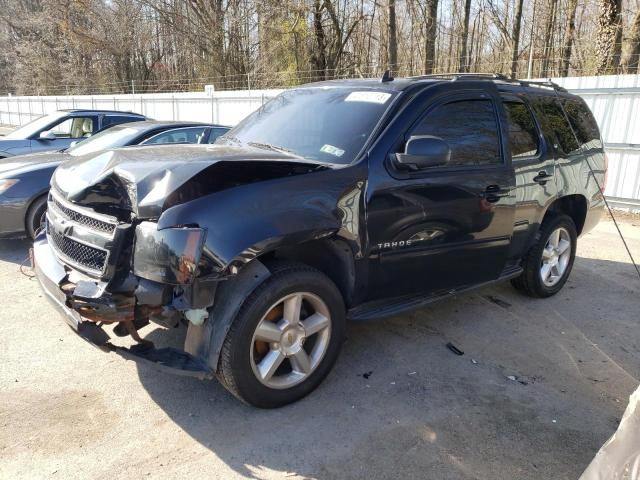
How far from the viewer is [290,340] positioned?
3.06 metres

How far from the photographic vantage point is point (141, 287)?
2596mm

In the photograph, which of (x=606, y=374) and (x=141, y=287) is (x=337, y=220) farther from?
(x=606, y=374)

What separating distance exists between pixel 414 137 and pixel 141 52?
124 ft

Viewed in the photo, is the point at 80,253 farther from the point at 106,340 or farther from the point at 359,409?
the point at 359,409

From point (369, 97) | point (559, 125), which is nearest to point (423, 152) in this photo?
point (369, 97)

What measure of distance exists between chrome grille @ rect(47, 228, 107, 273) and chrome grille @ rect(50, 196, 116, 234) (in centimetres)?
12

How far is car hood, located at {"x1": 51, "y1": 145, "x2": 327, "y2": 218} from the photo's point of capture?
8.77ft

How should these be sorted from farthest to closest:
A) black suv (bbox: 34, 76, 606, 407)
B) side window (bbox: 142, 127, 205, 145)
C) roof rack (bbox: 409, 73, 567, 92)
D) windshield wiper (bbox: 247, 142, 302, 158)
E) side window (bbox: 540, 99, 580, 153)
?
1. side window (bbox: 142, 127, 205, 145)
2. side window (bbox: 540, 99, 580, 153)
3. roof rack (bbox: 409, 73, 567, 92)
4. windshield wiper (bbox: 247, 142, 302, 158)
5. black suv (bbox: 34, 76, 606, 407)

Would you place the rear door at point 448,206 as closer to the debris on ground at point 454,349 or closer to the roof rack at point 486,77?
the roof rack at point 486,77

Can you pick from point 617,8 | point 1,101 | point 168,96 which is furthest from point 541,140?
point 1,101

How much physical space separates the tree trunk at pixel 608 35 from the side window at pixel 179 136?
10.8m

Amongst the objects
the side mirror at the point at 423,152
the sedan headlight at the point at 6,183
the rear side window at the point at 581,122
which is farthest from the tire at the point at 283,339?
the sedan headlight at the point at 6,183

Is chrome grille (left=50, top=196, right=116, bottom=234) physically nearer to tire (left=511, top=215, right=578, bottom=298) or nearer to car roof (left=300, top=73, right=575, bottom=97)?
car roof (left=300, top=73, right=575, bottom=97)

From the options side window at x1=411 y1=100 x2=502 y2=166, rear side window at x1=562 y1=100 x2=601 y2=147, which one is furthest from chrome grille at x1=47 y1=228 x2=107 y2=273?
rear side window at x1=562 y1=100 x2=601 y2=147
